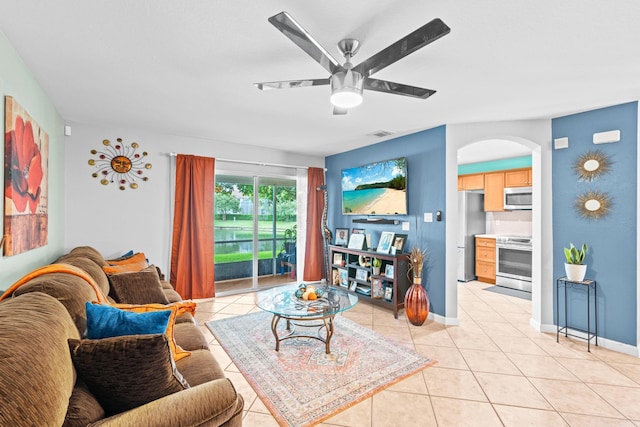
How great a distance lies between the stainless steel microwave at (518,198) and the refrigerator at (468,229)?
61cm

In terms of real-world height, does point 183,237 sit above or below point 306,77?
below

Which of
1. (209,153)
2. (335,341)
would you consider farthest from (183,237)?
(335,341)

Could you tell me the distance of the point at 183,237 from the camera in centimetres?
434

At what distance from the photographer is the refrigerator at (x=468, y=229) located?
5855 mm

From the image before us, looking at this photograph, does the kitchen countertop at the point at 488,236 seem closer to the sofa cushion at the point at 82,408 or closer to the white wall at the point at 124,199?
the white wall at the point at 124,199

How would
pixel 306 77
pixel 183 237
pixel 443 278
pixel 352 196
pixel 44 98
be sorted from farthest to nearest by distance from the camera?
pixel 352 196
pixel 183 237
pixel 443 278
pixel 44 98
pixel 306 77

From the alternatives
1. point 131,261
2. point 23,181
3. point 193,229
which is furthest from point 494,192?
point 23,181

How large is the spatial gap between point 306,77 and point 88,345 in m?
2.18

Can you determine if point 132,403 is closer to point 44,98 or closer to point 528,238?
point 44,98

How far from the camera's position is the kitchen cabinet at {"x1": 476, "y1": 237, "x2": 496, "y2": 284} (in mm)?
5656

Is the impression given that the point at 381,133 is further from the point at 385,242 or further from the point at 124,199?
the point at 124,199

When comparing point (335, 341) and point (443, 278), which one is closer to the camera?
point (335, 341)

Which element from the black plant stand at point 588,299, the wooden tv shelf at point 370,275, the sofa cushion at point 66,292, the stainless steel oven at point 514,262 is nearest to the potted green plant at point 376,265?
the wooden tv shelf at point 370,275

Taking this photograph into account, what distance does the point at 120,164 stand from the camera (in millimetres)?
4000
